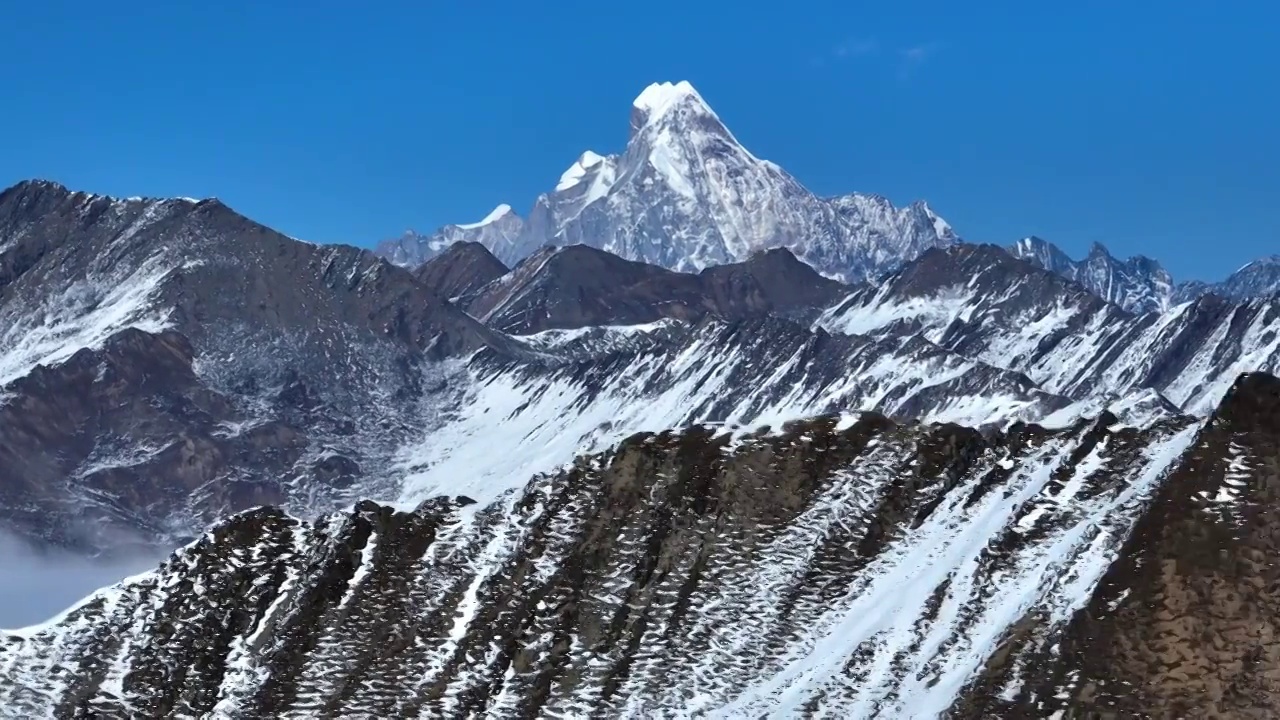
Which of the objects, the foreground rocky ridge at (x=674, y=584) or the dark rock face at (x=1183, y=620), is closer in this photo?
the dark rock face at (x=1183, y=620)

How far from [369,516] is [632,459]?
22.2 metres

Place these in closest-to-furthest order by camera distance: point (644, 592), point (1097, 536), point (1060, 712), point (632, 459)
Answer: point (1060, 712), point (1097, 536), point (644, 592), point (632, 459)

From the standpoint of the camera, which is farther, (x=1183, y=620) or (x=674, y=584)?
(x=674, y=584)

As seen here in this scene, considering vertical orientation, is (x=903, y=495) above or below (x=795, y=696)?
above

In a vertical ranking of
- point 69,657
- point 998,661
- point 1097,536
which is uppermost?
point 1097,536

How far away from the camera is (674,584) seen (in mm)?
165000

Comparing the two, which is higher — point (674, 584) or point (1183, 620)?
point (674, 584)

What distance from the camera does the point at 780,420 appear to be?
17938cm

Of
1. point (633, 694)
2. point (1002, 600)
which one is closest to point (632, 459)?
point (633, 694)

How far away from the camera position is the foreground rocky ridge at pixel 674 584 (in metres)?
145

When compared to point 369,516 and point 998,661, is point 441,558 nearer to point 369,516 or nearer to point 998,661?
point 369,516

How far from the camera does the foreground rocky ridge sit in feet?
477

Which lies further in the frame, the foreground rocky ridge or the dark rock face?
the foreground rocky ridge

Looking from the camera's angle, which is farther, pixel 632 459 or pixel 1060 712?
pixel 632 459
